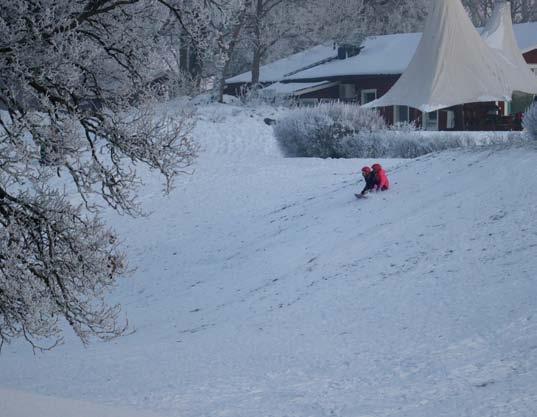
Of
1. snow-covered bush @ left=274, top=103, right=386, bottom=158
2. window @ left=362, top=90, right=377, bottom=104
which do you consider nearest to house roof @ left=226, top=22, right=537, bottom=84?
window @ left=362, top=90, right=377, bottom=104

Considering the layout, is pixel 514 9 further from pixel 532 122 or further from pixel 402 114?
pixel 532 122

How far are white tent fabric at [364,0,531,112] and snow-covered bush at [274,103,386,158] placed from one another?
509 cm

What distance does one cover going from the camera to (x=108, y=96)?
870 centimetres

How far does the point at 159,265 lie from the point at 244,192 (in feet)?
11.7

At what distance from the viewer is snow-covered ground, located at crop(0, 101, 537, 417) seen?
6.34m

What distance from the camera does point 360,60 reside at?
3756cm

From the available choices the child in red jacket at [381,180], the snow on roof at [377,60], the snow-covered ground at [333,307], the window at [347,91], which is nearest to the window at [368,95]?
the window at [347,91]


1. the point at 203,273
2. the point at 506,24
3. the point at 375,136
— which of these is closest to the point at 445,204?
the point at 203,273

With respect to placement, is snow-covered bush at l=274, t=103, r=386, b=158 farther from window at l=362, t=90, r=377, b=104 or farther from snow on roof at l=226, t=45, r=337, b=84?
snow on roof at l=226, t=45, r=337, b=84

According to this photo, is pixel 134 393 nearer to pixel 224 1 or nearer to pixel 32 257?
pixel 32 257

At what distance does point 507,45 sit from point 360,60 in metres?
9.01

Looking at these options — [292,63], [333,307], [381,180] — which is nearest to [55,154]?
→ [333,307]

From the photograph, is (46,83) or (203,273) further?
(203,273)

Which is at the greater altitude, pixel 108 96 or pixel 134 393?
pixel 108 96
